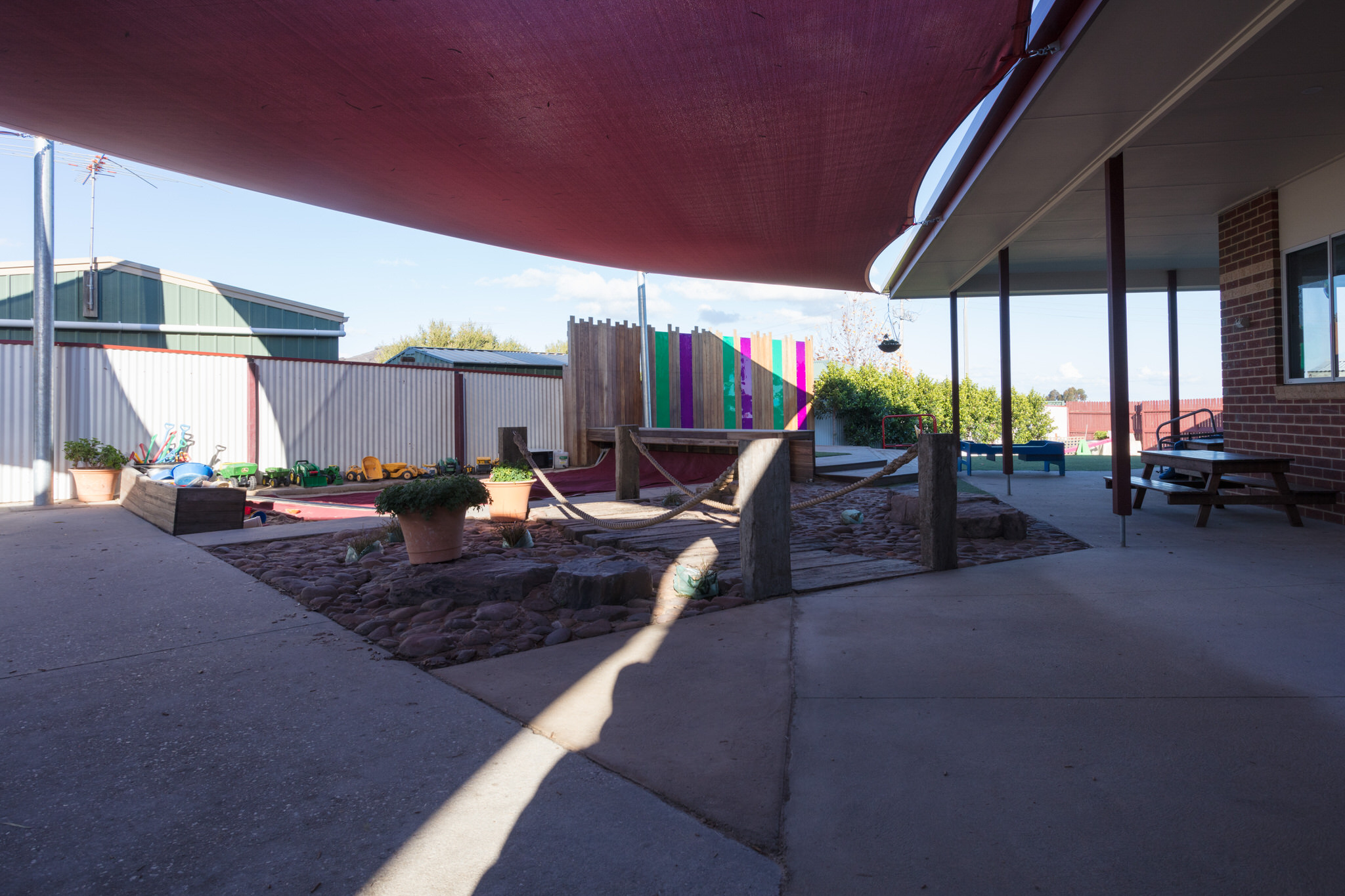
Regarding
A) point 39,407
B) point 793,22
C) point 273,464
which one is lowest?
point 273,464

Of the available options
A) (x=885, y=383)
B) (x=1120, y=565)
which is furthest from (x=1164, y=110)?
(x=885, y=383)

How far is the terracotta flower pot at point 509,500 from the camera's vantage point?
5.73 meters

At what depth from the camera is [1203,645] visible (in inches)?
103

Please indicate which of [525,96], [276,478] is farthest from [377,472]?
[525,96]

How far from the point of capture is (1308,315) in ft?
18.9

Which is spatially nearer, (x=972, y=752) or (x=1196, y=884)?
(x=1196, y=884)

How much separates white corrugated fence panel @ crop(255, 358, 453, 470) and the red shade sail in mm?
4654

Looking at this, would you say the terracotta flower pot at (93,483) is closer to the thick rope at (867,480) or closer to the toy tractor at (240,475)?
the toy tractor at (240,475)

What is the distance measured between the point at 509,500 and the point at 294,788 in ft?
13.5

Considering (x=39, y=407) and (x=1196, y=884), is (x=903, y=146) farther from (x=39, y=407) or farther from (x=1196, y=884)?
(x=39, y=407)

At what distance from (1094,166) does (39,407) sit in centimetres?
962

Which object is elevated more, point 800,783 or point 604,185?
point 604,185

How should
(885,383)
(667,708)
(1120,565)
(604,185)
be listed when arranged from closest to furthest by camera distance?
(667,708)
(1120,565)
(604,185)
(885,383)

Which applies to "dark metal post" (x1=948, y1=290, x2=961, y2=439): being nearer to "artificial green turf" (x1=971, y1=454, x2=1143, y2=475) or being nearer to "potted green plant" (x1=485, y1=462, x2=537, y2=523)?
"artificial green turf" (x1=971, y1=454, x2=1143, y2=475)
